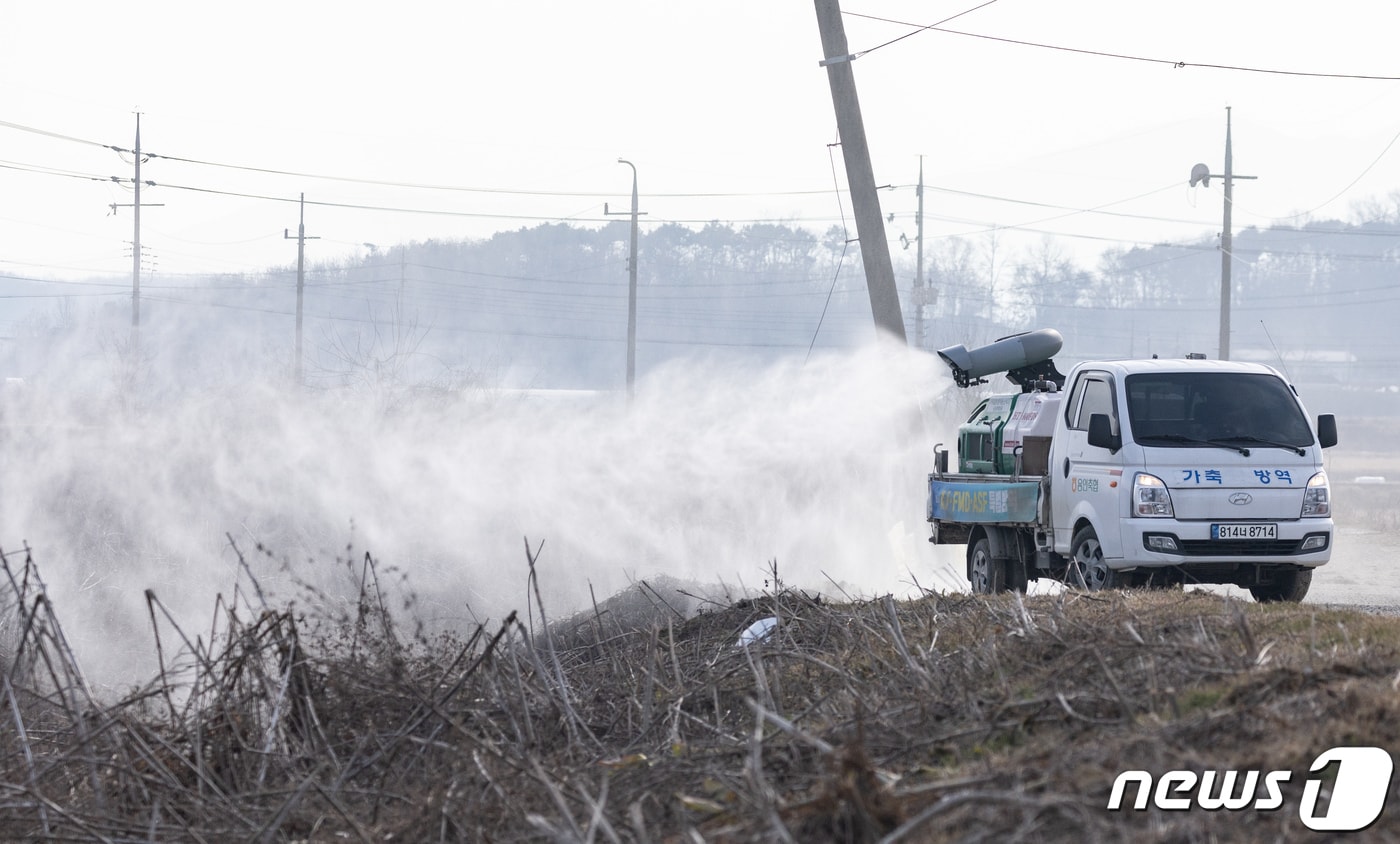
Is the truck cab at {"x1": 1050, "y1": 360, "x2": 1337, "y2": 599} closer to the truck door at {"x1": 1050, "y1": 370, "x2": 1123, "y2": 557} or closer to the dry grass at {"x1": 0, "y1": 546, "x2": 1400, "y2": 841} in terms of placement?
the truck door at {"x1": 1050, "y1": 370, "x2": 1123, "y2": 557}

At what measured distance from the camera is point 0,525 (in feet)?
70.3

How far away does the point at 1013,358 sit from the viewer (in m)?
15.2

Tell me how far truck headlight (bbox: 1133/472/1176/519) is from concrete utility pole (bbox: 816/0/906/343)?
750cm

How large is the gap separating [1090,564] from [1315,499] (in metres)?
1.95

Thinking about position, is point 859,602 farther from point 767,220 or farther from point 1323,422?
point 767,220

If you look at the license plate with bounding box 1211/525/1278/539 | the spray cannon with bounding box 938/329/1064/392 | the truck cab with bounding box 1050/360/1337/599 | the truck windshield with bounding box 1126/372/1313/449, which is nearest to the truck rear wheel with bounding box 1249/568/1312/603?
the truck cab with bounding box 1050/360/1337/599

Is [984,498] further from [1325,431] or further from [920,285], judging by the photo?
[920,285]

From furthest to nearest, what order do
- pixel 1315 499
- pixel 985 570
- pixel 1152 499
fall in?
pixel 985 570, pixel 1315 499, pixel 1152 499

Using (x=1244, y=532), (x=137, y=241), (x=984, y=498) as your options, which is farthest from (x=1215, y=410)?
(x=137, y=241)

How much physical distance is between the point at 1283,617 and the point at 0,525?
19495 millimetres

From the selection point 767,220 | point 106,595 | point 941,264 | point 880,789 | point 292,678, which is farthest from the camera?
point 941,264

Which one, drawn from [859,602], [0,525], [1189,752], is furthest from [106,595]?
[1189,752]

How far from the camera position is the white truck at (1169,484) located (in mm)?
11695

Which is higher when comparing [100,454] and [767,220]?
[767,220]
